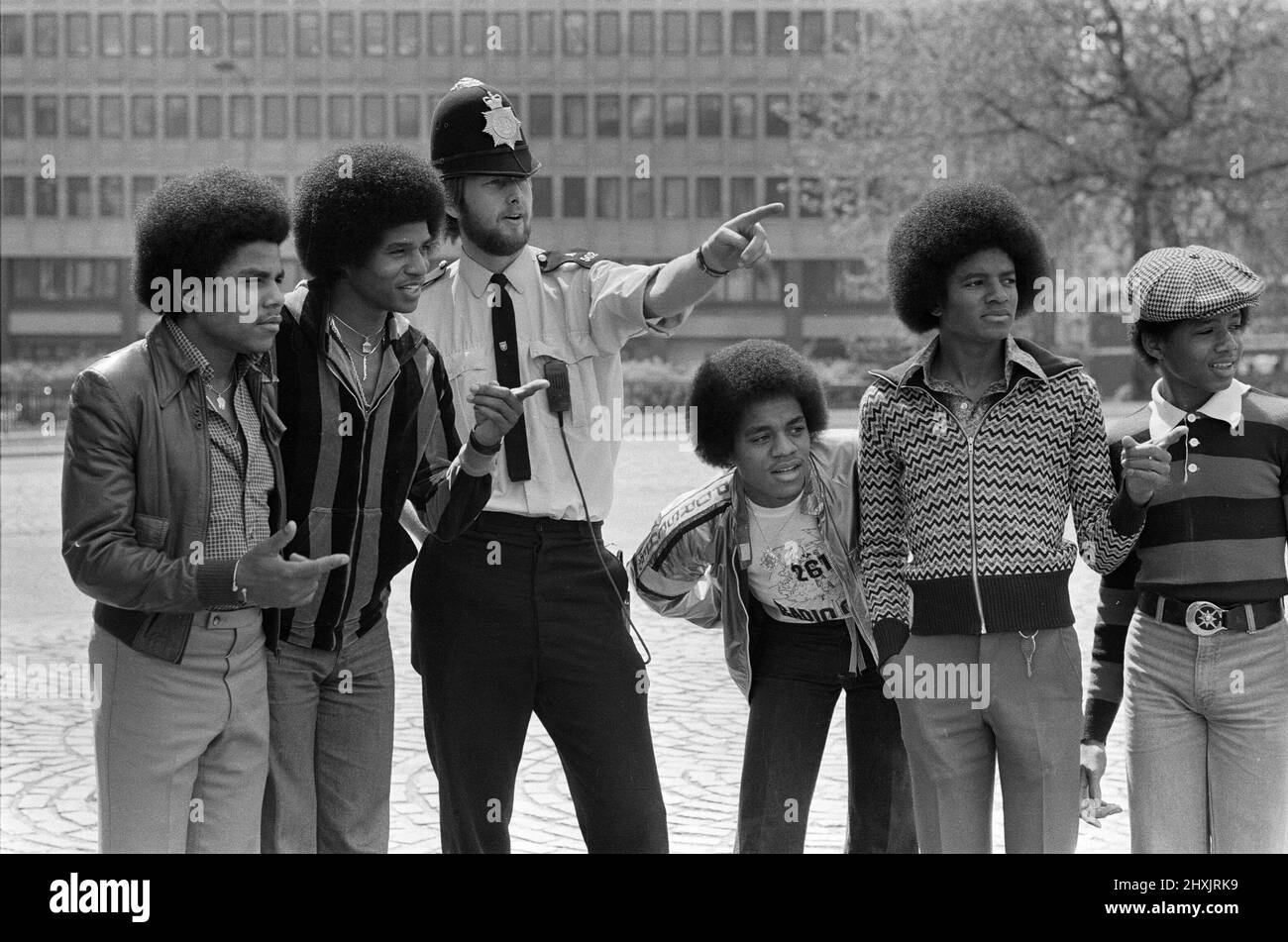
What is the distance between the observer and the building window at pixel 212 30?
6444 centimetres

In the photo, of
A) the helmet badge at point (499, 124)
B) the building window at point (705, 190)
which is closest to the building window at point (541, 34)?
the building window at point (705, 190)

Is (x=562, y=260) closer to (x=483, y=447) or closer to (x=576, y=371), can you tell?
(x=576, y=371)

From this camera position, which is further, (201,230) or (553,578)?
(553,578)

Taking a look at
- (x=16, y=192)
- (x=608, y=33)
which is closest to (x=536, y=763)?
(x=608, y=33)

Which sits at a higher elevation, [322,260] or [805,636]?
[322,260]

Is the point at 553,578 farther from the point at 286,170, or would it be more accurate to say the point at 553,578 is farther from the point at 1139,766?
the point at 286,170

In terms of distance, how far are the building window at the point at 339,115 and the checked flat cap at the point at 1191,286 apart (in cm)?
6122

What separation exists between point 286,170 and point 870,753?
60813 mm

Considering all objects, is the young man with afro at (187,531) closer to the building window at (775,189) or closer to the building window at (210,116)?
the building window at (775,189)
